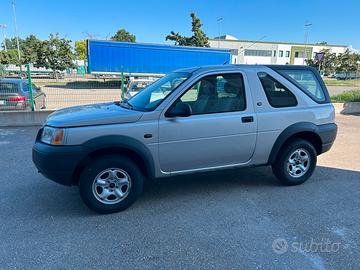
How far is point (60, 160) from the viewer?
10.6 ft

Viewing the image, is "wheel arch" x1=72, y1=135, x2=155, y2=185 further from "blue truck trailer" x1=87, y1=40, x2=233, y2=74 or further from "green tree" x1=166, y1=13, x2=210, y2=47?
"green tree" x1=166, y1=13, x2=210, y2=47

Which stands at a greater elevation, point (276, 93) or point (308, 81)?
point (308, 81)

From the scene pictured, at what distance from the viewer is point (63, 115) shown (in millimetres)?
3688

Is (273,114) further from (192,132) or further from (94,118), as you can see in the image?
(94,118)

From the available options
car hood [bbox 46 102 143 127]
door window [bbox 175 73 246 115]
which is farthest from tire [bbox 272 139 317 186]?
car hood [bbox 46 102 143 127]

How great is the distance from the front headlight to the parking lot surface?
95cm

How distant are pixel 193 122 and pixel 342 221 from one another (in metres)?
2.16

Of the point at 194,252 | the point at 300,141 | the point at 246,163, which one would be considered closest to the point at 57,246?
the point at 194,252

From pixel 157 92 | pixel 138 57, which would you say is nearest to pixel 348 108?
pixel 157 92

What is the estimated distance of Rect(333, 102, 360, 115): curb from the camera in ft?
39.7

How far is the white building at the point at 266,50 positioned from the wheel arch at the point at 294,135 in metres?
59.5

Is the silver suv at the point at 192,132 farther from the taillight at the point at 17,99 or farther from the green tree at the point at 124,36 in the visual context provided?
the green tree at the point at 124,36

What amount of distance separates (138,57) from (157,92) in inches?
749

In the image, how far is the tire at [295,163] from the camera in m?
4.29
